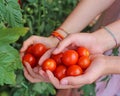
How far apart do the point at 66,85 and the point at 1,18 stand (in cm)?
36

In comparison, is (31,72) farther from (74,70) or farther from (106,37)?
(106,37)

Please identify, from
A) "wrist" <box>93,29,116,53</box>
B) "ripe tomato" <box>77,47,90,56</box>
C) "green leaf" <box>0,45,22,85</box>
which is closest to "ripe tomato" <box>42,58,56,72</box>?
"ripe tomato" <box>77,47,90,56</box>

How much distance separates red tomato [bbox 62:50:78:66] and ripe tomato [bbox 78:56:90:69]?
0.08 ft

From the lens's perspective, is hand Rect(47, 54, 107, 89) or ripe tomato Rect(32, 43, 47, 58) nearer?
hand Rect(47, 54, 107, 89)

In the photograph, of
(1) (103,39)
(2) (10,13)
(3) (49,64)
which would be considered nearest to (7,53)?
(2) (10,13)

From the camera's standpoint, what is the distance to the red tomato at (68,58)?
123 cm

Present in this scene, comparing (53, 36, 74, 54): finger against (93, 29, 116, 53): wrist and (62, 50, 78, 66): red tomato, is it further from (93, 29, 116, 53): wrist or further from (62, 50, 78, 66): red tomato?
(93, 29, 116, 53): wrist

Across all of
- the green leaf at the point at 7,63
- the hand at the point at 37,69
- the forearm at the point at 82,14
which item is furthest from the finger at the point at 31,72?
the green leaf at the point at 7,63

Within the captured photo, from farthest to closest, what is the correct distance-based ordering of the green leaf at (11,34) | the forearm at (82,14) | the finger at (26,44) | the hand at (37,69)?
the forearm at (82,14) → the finger at (26,44) → the hand at (37,69) → the green leaf at (11,34)

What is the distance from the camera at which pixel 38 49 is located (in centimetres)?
129

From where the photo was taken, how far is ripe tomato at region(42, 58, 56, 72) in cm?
121

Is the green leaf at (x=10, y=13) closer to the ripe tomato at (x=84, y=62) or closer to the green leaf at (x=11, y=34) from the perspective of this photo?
the green leaf at (x=11, y=34)

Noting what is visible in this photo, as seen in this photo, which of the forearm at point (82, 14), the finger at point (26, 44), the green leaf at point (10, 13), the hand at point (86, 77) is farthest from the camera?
the forearm at point (82, 14)

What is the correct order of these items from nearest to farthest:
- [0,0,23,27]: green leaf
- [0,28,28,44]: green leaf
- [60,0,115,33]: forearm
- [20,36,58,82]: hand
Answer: [0,28,28,44]: green leaf, [0,0,23,27]: green leaf, [20,36,58,82]: hand, [60,0,115,33]: forearm
